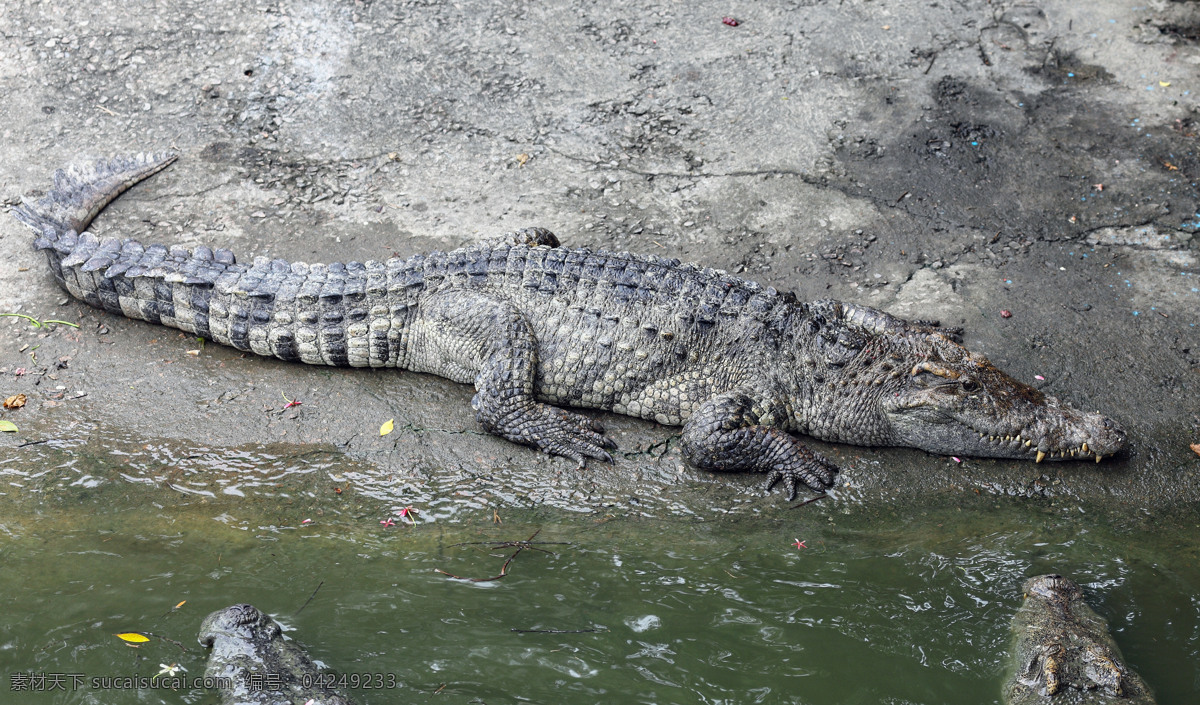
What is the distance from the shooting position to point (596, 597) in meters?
3.92

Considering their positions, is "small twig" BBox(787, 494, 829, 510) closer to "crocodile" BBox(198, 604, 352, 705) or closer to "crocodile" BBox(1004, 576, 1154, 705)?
"crocodile" BBox(1004, 576, 1154, 705)

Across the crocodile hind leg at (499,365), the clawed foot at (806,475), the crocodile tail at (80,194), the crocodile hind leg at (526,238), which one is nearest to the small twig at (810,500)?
the clawed foot at (806,475)

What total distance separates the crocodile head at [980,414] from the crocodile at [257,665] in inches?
118

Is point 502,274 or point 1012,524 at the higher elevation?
point 502,274

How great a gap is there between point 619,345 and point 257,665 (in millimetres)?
2310

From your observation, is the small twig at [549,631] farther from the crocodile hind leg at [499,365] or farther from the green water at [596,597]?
the crocodile hind leg at [499,365]

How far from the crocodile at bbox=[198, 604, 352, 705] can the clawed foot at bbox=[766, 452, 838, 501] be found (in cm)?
228

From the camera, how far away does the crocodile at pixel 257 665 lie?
130 inches

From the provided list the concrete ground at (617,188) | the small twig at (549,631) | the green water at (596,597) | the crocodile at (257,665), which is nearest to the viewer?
the crocodile at (257,665)

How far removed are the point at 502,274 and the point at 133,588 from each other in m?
2.35

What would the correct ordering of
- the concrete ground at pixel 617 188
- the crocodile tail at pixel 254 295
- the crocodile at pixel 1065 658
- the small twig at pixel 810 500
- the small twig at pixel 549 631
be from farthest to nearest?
the crocodile tail at pixel 254 295, the concrete ground at pixel 617 188, the small twig at pixel 810 500, the small twig at pixel 549 631, the crocodile at pixel 1065 658

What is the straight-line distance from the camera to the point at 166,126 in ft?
22.0

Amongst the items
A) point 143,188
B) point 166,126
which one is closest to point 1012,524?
point 143,188

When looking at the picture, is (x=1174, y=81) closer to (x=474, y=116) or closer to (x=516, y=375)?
(x=474, y=116)
